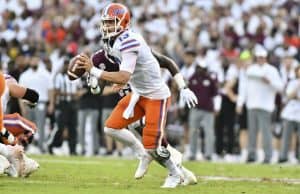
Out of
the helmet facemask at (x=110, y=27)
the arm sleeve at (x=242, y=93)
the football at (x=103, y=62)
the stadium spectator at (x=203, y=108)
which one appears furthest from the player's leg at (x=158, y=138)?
the arm sleeve at (x=242, y=93)

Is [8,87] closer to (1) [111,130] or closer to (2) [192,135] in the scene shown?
(1) [111,130]

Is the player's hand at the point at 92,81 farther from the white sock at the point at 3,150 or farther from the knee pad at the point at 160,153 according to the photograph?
the white sock at the point at 3,150

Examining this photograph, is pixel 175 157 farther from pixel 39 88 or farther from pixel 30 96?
pixel 39 88

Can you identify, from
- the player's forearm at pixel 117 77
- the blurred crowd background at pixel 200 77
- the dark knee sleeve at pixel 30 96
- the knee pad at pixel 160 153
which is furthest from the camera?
the blurred crowd background at pixel 200 77

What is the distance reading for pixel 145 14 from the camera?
22.9 m

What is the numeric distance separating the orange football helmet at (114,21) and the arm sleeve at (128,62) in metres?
0.35

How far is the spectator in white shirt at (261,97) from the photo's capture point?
629 inches

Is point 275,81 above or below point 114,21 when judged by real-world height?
below

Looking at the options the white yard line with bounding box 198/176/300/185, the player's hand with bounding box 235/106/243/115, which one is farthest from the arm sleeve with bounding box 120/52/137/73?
the player's hand with bounding box 235/106/243/115

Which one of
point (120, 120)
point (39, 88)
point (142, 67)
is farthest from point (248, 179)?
point (39, 88)

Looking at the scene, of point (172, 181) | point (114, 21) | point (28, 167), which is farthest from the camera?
point (28, 167)

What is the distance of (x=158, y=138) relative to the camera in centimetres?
960

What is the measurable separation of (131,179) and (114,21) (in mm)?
2196

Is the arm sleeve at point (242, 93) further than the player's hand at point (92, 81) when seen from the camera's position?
Yes
